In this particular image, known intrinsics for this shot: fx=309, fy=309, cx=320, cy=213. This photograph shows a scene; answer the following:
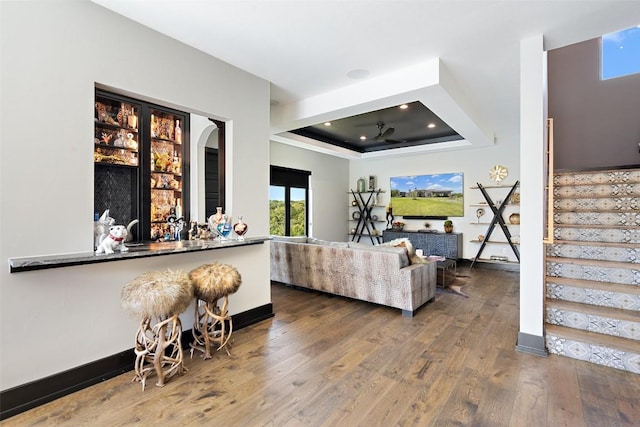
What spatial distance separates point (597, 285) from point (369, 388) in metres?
2.50

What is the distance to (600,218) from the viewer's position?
362 centimetres

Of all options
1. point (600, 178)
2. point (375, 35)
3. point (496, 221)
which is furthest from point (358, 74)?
point (496, 221)

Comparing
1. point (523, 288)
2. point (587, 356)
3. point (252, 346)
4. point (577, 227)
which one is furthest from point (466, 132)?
point (252, 346)

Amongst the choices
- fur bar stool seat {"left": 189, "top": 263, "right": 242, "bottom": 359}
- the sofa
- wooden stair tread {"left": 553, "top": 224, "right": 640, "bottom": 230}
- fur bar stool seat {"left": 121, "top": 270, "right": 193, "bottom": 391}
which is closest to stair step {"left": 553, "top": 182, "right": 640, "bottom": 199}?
wooden stair tread {"left": 553, "top": 224, "right": 640, "bottom": 230}

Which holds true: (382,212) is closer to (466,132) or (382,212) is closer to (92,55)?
(466,132)

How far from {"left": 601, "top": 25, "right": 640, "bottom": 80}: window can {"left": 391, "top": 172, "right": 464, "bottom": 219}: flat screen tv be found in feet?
9.65

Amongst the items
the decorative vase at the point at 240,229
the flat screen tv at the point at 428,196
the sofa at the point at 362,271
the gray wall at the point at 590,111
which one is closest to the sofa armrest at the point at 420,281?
the sofa at the point at 362,271

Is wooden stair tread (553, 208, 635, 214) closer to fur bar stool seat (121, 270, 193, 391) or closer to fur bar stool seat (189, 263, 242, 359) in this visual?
fur bar stool seat (189, 263, 242, 359)

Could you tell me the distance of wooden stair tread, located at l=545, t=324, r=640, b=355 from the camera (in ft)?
8.09

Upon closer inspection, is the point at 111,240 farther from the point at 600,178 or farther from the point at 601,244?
the point at 600,178

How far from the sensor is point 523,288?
9.35ft

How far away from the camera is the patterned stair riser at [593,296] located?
2816mm

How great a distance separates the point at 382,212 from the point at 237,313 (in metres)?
5.73

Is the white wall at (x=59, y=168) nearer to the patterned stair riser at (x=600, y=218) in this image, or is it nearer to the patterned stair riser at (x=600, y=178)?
the patterned stair riser at (x=600, y=218)
